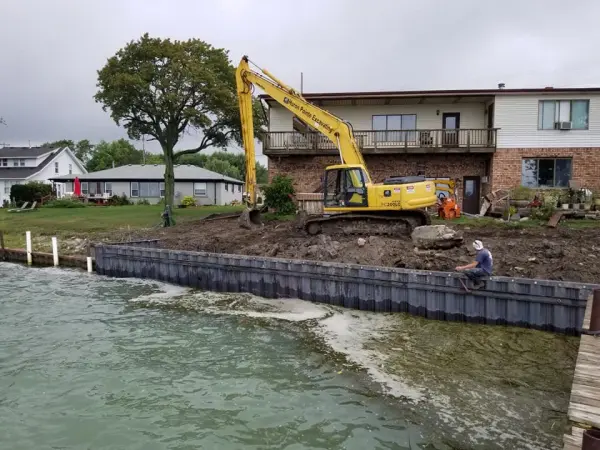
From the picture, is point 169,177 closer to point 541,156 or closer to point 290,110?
point 290,110

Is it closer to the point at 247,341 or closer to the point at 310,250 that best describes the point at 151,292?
the point at 310,250

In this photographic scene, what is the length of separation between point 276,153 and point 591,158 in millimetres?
16091

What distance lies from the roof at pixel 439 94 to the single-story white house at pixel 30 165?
3538cm

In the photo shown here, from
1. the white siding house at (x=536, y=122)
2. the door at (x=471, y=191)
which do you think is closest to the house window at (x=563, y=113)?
the white siding house at (x=536, y=122)

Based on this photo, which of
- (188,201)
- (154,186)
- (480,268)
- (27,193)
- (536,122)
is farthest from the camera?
(154,186)

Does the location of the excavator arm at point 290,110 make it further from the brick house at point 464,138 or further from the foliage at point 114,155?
the foliage at point 114,155

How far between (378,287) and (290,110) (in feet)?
32.7

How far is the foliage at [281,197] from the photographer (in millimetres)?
24391

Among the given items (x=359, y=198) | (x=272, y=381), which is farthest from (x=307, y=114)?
(x=272, y=381)

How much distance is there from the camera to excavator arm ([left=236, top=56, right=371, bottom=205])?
18500 mm

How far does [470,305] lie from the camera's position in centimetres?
1170

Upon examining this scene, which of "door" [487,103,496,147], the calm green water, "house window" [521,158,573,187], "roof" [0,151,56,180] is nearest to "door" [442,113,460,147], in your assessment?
"door" [487,103,496,147]

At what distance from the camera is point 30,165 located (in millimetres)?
54719

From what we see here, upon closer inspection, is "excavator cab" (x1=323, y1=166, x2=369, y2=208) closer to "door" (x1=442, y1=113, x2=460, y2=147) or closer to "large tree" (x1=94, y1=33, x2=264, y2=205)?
"door" (x1=442, y1=113, x2=460, y2=147)
